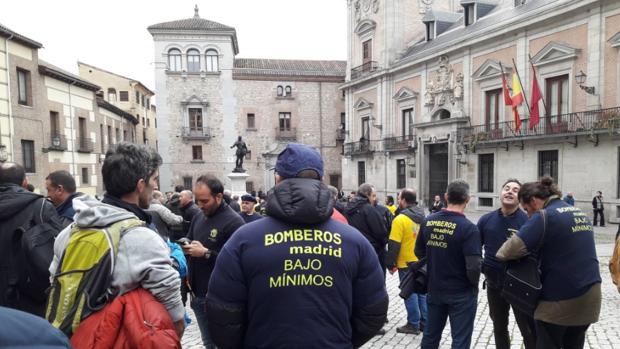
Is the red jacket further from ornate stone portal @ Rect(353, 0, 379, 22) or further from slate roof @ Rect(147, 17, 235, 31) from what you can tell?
slate roof @ Rect(147, 17, 235, 31)

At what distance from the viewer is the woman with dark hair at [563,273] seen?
3137mm

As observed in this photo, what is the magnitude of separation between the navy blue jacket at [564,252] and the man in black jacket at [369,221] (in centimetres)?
251

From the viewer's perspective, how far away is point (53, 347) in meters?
0.99

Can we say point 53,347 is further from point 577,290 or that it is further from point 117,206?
point 577,290

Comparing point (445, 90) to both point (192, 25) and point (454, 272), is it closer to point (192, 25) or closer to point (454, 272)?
point (454, 272)

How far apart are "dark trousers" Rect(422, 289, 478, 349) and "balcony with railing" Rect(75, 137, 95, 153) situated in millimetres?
21396

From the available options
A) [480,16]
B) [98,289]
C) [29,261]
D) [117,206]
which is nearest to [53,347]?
[98,289]

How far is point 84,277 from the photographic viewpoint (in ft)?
6.11

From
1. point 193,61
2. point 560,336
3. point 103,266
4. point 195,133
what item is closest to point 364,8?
point 193,61

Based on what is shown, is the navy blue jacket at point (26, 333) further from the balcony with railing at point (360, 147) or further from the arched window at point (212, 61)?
the arched window at point (212, 61)

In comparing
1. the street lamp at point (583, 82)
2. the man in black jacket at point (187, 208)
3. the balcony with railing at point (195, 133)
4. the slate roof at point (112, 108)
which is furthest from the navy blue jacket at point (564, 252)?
the balcony with railing at point (195, 133)

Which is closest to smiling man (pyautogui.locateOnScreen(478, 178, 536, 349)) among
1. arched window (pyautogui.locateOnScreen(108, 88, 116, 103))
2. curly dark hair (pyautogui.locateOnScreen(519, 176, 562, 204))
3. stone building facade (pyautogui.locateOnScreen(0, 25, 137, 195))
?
curly dark hair (pyautogui.locateOnScreen(519, 176, 562, 204))

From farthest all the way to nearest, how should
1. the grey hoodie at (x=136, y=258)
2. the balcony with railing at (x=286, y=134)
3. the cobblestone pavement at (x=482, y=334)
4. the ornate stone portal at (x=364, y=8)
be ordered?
→ the balcony with railing at (x=286, y=134)
the ornate stone portal at (x=364, y=8)
the cobblestone pavement at (x=482, y=334)
the grey hoodie at (x=136, y=258)

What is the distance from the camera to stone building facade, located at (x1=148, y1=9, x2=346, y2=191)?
34625mm
